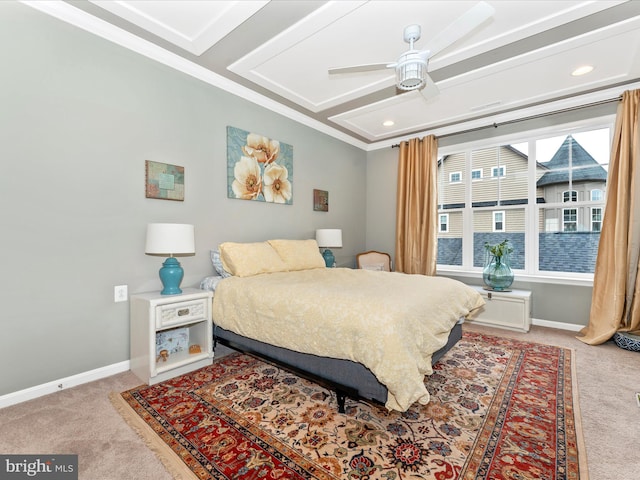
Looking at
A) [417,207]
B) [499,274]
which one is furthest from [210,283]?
[499,274]

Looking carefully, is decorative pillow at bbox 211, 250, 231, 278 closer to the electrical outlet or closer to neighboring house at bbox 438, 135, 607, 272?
the electrical outlet

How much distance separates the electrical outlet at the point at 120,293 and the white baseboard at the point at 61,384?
0.51 m

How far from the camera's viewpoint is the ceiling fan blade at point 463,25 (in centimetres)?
160

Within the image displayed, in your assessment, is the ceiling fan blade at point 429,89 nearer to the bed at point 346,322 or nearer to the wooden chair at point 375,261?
the bed at point 346,322

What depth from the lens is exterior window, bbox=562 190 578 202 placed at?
3641mm

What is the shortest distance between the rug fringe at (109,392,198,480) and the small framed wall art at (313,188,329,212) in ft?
9.99

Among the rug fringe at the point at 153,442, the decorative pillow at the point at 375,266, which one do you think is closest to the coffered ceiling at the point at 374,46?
the decorative pillow at the point at 375,266

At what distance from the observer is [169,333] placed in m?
2.57

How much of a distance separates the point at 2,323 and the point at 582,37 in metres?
4.70

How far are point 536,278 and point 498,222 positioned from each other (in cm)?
86

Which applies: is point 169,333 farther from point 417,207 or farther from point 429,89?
point 417,207

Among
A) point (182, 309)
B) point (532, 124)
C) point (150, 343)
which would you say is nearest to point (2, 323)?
point (150, 343)

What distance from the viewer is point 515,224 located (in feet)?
13.2

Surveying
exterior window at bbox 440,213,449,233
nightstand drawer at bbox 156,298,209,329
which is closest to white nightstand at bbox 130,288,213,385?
nightstand drawer at bbox 156,298,209,329
